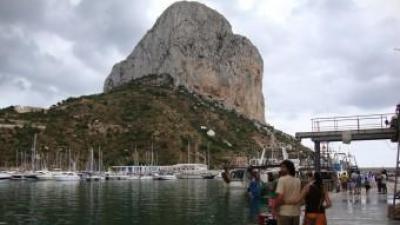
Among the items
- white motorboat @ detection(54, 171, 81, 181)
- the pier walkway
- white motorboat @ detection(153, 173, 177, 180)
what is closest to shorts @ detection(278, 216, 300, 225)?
the pier walkway

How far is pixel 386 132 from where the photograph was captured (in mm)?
43125

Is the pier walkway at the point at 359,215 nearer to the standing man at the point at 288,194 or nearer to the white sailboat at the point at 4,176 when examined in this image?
the standing man at the point at 288,194

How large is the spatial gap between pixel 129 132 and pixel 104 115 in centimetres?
1428

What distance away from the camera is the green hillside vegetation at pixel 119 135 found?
156750mm

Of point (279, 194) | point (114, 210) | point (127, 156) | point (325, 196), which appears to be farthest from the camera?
point (127, 156)

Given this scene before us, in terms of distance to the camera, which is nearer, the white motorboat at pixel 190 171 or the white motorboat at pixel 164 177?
the white motorboat at pixel 164 177

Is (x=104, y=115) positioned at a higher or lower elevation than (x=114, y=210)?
higher

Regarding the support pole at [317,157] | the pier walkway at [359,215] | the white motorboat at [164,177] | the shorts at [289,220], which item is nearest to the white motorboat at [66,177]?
the white motorboat at [164,177]

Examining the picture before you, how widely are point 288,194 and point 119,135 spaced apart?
158 meters

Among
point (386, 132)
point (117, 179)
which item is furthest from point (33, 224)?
point (117, 179)

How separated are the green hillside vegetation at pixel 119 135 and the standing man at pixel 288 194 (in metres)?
141

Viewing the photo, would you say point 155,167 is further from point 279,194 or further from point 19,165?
point 279,194

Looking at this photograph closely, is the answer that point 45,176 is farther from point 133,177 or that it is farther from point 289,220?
point 289,220

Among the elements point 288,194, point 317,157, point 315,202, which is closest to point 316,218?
point 315,202
